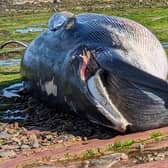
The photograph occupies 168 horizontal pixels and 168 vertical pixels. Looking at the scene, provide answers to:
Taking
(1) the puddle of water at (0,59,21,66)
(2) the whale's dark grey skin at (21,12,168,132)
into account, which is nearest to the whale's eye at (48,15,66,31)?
(2) the whale's dark grey skin at (21,12,168,132)

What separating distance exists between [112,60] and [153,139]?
1.58 m

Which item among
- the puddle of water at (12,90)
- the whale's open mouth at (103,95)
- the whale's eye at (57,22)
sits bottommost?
the puddle of water at (12,90)

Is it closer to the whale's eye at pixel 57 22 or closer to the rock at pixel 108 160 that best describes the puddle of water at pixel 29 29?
the whale's eye at pixel 57 22

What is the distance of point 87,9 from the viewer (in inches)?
2156

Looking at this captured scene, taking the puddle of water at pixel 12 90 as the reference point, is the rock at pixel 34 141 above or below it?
above

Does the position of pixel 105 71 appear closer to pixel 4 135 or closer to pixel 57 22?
pixel 4 135

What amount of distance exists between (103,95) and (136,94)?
0.54 metres

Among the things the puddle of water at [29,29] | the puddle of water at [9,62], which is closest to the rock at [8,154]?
the puddle of water at [9,62]

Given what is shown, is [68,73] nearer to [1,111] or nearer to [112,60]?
[112,60]

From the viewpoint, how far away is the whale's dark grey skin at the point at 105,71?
1005 centimetres

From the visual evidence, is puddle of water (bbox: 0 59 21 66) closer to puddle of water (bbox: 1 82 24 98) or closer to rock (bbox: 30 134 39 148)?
puddle of water (bbox: 1 82 24 98)

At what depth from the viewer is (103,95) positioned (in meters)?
10.2

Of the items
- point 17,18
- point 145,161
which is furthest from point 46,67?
point 17,18

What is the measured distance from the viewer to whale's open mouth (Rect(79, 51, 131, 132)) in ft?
33.4
